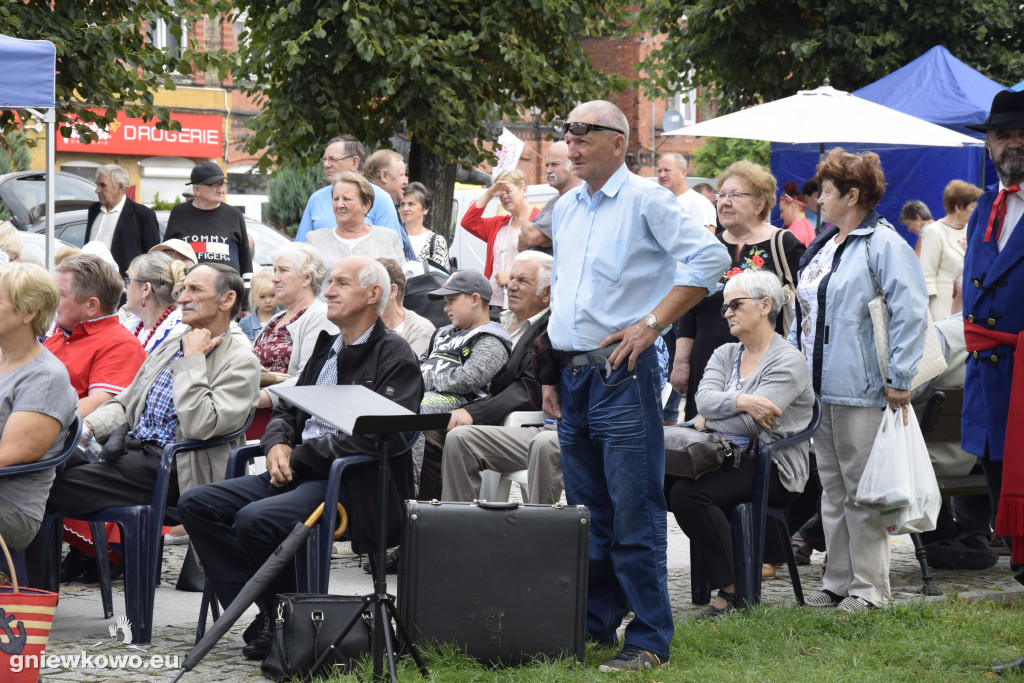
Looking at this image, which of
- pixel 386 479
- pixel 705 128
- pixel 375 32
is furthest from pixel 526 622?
pixel 375 32

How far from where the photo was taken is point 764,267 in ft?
22.9

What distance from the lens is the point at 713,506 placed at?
18.8 feet

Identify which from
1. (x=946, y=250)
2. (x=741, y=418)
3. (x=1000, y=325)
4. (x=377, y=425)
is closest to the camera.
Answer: (x=377, y=425)

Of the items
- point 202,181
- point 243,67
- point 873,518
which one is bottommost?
point 873,518

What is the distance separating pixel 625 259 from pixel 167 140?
28.9 m

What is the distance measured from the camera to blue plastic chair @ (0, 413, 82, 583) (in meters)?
4.84

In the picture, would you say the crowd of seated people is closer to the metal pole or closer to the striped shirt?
the striped shirt

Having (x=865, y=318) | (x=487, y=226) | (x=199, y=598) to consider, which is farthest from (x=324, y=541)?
(x=487, y=226)

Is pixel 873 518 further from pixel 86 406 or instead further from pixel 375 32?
pixel 375 32

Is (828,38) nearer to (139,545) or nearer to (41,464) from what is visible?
(139,545)

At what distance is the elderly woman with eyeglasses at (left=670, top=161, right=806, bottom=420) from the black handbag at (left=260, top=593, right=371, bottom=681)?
2920mm

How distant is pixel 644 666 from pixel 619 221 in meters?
1.63

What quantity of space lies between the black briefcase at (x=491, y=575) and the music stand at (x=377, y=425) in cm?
20
